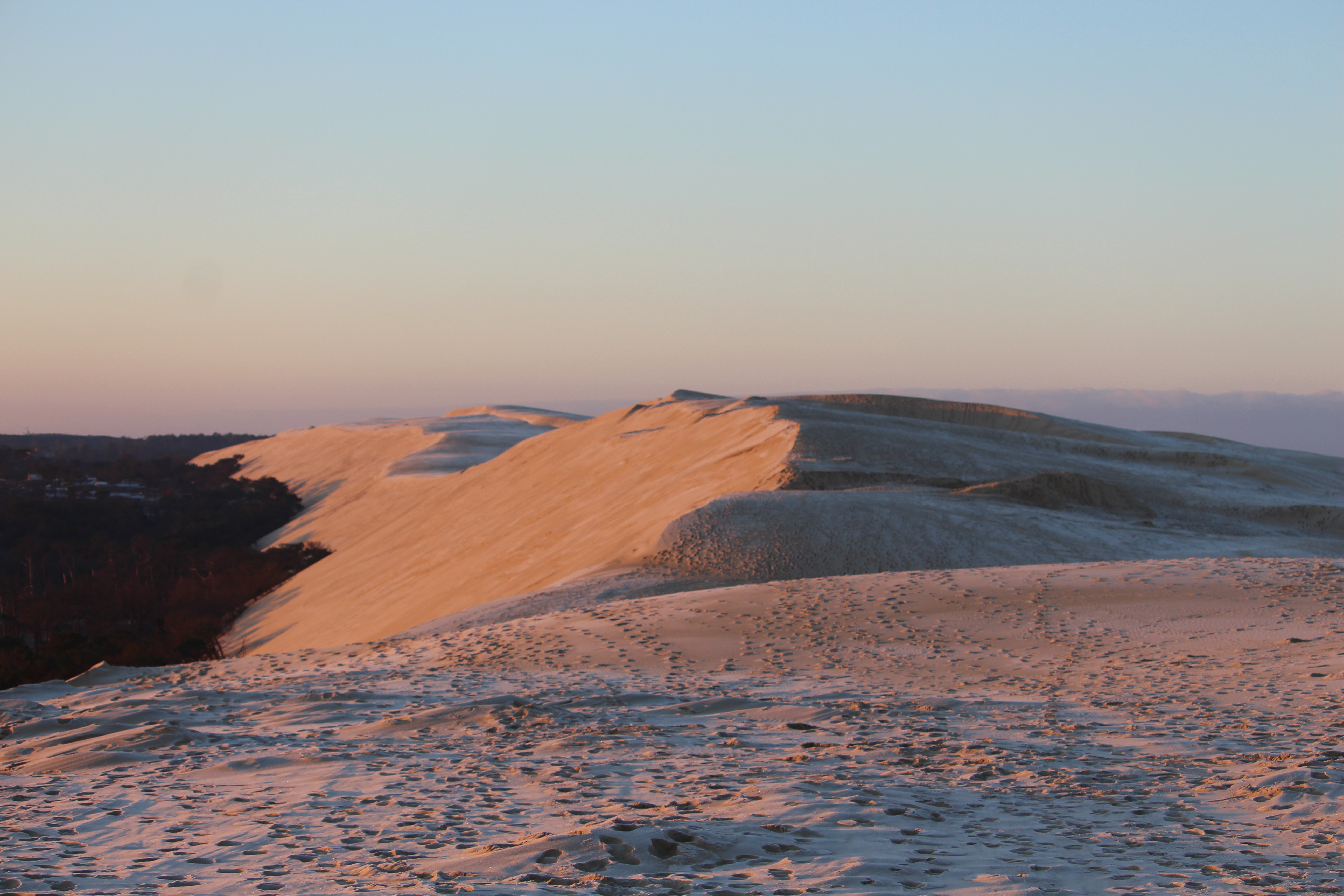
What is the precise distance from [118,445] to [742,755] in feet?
380

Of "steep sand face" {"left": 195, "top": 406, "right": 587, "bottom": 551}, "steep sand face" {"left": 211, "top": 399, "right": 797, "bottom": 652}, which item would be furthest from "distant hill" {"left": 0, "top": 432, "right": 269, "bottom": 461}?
"steep sand face" {"left": 211, "top": 399, "right": 797, "bottom": 652}

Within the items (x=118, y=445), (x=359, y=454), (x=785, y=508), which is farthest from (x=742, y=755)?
(x=118, y=445)

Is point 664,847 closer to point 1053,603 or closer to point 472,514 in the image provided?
point 1053,603

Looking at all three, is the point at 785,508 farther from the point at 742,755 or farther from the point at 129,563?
the point at 129,563

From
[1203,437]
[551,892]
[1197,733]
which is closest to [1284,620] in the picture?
[1197,733]

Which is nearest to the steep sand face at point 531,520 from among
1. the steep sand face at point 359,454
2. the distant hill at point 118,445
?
the steep sand face at point 359,454

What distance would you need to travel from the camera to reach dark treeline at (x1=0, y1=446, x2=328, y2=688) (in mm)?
19219

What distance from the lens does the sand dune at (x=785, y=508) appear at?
12.1 metres

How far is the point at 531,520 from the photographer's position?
2133cm

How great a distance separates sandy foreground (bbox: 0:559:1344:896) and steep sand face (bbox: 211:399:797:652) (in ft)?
15.9

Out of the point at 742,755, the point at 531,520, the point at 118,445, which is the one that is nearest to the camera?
the point at 742,755

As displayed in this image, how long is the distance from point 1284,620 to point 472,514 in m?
19.5

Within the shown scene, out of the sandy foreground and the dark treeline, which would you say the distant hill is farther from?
the sandy foreground

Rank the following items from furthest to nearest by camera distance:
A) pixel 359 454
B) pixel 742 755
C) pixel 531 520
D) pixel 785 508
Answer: pixel 359 454
pixel 531 520
pixel 785 508
pixel 742 755
